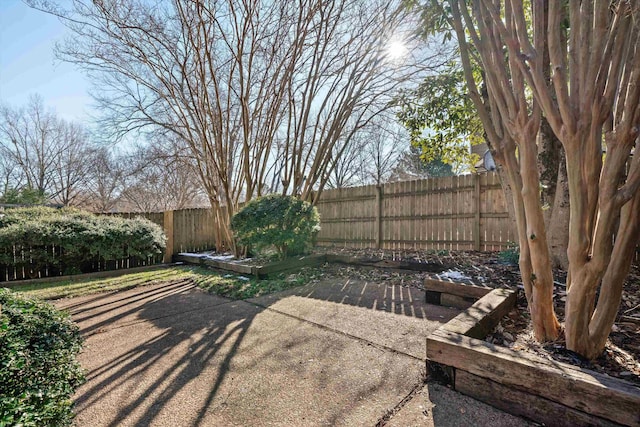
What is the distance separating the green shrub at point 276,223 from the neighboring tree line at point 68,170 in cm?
1229

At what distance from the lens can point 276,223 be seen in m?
5.29

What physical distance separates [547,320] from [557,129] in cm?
124

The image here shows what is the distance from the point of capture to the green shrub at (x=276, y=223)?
5.26 meters

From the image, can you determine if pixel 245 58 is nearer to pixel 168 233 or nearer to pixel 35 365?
pixel 168 233

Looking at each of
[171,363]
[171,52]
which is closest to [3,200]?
[171,52]

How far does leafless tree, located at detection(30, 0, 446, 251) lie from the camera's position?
499cm

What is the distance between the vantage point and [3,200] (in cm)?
1446

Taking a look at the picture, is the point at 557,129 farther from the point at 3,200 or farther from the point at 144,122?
the point at 3,200

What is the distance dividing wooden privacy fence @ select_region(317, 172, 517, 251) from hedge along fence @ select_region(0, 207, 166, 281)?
15.9ft

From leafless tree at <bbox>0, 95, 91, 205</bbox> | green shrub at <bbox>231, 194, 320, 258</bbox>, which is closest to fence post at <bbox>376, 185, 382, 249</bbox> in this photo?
green shrub at <bbox>231, 194, 320, 258</bbox>

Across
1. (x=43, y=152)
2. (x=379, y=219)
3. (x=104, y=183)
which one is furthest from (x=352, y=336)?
(x=43, y=152)

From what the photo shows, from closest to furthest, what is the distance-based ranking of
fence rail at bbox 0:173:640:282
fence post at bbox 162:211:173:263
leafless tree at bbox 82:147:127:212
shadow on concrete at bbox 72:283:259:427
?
shadow on concrete at bbox 72:283:259:427 → fence rail at bbox 0:173:640:282 → fence post at bbox 162:211:173:263 → leafless tree at bbox 82:147:127:212

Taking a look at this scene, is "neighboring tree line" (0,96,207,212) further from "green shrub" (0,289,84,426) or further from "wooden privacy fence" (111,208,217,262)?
"green shrub" (0,289,84,426)

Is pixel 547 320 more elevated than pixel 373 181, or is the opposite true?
pixel 373 181
